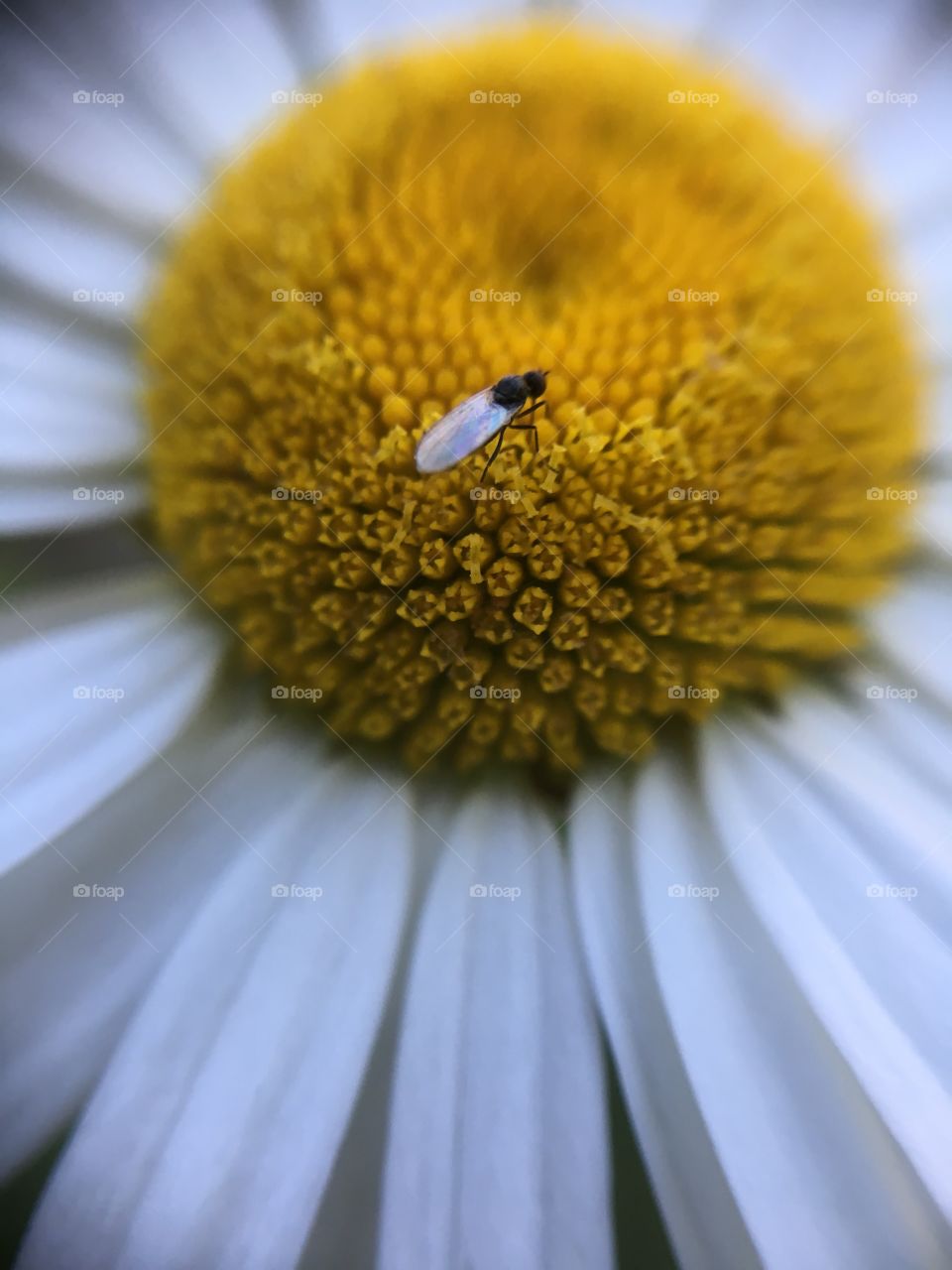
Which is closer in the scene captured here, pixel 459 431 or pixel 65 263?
pixel 459 431

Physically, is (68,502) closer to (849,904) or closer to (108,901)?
(108,901)

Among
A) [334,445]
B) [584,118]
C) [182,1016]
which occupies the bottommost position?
[182,1016]

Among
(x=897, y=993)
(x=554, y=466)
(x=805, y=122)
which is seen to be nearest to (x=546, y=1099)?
(x=897, y=993)

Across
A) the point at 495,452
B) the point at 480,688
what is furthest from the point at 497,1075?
the point at 495,452

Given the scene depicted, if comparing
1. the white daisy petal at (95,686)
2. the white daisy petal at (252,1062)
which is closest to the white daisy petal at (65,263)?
the white daisy petal at (95,686)

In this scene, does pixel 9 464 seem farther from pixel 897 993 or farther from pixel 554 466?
pixel 897 993

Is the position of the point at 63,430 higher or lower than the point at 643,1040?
higher

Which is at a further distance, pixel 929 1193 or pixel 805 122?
pixel 805 122
